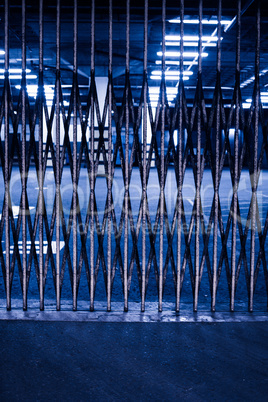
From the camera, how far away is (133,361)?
294 cm

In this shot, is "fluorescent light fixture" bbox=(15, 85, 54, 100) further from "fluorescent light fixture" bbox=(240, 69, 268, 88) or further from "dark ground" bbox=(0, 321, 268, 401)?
"dark ground" bbox=(0, 321, 268, 401)

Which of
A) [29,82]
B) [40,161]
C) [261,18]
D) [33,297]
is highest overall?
[29,82]

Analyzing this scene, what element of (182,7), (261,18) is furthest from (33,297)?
(261,18)

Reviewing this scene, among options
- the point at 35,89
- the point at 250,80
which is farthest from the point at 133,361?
the point at 250,80

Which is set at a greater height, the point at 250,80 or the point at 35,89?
the point at 250,80

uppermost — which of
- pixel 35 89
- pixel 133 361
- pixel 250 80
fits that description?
pixel 250 80

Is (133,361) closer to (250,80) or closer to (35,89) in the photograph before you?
(35,89)

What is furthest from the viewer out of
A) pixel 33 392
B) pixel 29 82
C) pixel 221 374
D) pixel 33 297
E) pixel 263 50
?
pixel 29 82

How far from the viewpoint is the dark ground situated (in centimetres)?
255

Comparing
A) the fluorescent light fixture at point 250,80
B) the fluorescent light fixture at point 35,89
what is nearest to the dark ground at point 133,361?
the fluorescent light fixture at point 250,80

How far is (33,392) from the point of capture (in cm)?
254

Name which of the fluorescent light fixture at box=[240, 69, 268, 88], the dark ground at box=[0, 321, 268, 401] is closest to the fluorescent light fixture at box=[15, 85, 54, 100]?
the fluorescent light fixture at box=[240, 69, 268, 88]

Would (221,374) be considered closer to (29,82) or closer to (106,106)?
(106,106)

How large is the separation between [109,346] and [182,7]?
286 centimetres
